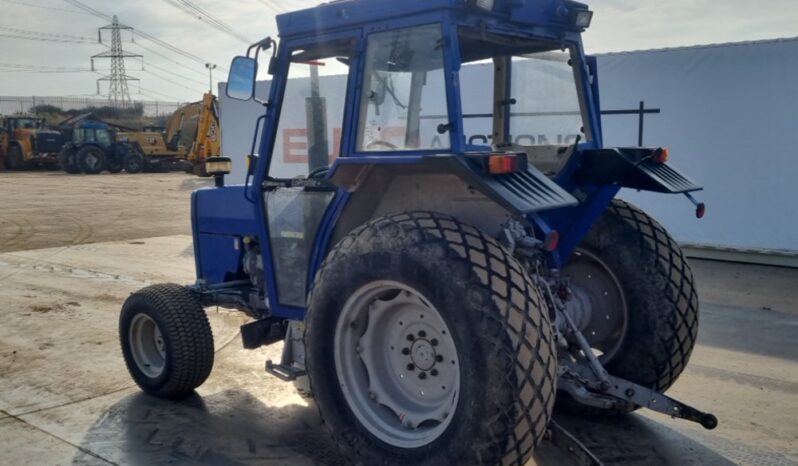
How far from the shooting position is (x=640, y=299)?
170 inches

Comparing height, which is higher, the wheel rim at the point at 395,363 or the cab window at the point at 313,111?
the cab window at the point at 313,111

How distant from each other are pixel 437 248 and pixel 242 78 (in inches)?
75.1

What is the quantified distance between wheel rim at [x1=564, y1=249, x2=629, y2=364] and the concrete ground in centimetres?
49

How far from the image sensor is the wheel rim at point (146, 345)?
515cm

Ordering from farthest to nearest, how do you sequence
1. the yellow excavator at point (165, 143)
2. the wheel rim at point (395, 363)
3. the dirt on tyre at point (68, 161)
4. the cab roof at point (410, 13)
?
the dirt on tyre at point (68, 161) < the yellow excavator at point (165, 143) < the cab roof at point (410, 13) < the wheel rim at point (395, 363)

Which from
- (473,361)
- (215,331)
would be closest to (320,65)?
(473,361)

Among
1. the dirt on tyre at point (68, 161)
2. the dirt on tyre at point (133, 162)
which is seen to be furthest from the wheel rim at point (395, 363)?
the dirt on tyre at point (68, 161)

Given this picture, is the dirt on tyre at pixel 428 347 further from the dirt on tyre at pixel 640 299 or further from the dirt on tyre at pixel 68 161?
the dirt on tyre at pixel 68 161

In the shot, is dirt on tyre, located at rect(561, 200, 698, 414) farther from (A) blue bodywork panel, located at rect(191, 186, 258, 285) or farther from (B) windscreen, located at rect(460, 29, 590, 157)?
(A) blue bodywork panel, located at rect(191, 186, 258, 285)

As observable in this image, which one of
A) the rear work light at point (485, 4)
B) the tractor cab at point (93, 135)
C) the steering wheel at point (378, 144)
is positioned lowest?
the steering wheel at point (378, 144)

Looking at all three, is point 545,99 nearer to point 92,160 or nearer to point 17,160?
point 92,160

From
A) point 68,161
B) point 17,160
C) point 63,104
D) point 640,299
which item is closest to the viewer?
point 640,299

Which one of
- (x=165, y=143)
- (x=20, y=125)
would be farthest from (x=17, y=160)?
(x=165, y=143)

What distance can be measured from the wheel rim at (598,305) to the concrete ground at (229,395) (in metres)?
0.49
